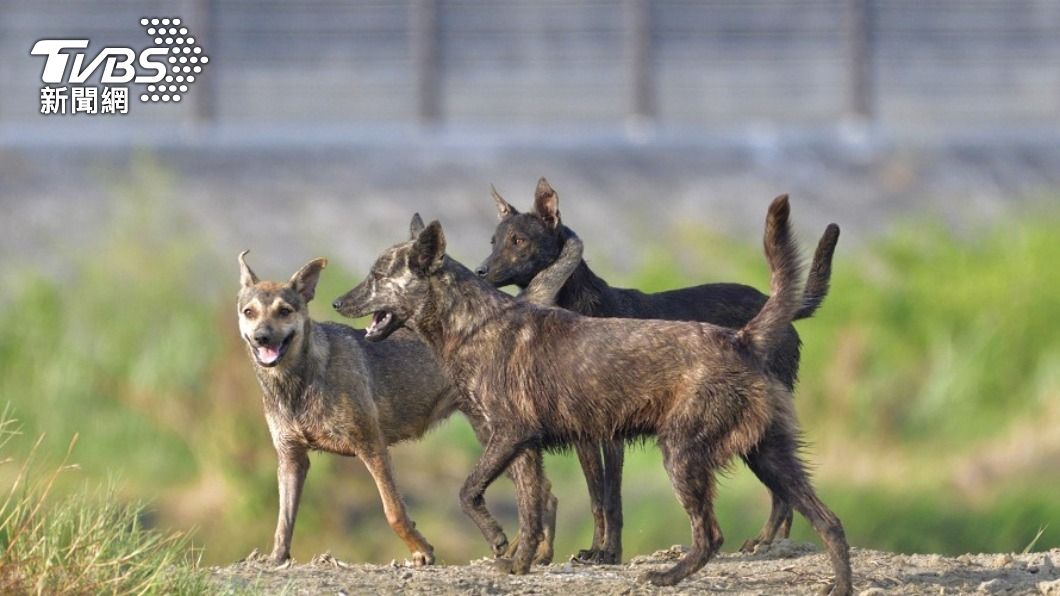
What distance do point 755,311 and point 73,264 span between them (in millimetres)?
8151

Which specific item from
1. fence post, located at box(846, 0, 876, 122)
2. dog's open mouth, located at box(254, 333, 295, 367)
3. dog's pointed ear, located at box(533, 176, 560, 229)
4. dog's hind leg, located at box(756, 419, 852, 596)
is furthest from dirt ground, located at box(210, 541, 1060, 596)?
fence post, located at box(846, 0, 876, 122)

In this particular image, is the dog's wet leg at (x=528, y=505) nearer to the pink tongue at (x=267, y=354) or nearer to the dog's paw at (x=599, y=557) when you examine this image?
the dog's paw at (x=599, y=557)

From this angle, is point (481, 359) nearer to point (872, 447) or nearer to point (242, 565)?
point (242, 565)

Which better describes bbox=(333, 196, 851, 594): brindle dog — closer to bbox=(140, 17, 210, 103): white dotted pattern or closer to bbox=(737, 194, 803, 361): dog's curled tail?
bbox=(737, 194, 803, 361): dog's curled tail

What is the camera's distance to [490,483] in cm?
984

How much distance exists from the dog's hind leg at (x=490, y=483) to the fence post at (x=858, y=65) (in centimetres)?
1100

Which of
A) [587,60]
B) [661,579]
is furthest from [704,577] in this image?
[587,60]

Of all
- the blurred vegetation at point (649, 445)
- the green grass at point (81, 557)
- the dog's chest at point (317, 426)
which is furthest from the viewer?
the blurred vegetation at point (649, 445)

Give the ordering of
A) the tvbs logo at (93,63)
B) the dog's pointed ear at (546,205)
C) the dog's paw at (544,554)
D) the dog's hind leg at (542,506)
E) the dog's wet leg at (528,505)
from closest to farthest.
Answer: the dog's wet leg at (528,505)
the dog's hind leg at (542,506)
the dog's paw at (544,554)
the dog's pointed ear at (546,205)
the tvbs logo at (93,63)

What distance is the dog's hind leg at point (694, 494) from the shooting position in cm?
939

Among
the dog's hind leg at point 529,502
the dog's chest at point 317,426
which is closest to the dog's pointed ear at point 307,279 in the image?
the dog's chest at point 317,426

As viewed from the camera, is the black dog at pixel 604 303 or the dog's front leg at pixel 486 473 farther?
the black dog at pixel 604 303

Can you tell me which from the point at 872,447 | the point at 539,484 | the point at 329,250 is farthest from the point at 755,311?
the point at 329,250

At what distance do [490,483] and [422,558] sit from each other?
1080 mm
